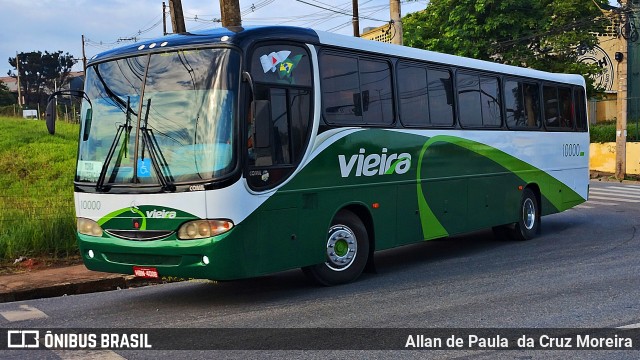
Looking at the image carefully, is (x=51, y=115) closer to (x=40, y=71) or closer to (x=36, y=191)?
(x=36, y=191)

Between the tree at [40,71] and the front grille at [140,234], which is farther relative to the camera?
the tree at [40,71]

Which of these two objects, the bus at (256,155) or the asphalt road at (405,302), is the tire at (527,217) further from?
the bus at (256,155)

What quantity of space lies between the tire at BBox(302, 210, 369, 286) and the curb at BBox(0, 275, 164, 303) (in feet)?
8.59

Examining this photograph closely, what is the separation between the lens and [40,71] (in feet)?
310

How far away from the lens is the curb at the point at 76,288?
31.1 ft

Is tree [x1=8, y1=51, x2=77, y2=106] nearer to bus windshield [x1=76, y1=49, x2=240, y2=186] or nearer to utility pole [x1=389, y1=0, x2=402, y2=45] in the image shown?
utility pole [x1=389, y1=0, x2=402, y2=45]

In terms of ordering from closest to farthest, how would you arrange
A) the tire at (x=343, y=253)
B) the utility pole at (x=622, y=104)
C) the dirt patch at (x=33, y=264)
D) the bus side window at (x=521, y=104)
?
the tire at (x=343, y=253), the dirt patch at (x=33, y=264), the bus side window at (x=521, y=104), the utility pole at (x=622, y=104)

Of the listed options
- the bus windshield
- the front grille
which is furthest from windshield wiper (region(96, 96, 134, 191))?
the front grille

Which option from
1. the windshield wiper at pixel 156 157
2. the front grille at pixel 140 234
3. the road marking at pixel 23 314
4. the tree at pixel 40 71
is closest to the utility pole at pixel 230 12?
the windshield wiper at pixel 156 157

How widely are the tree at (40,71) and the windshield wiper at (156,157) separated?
90.1 metres

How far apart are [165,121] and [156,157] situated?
1.33ft

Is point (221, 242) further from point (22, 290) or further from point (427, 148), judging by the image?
point (427, 148)

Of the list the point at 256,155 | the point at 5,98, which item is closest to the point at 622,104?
the point at 256,155

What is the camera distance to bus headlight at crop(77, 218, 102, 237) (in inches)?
337
